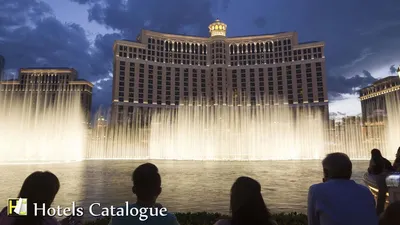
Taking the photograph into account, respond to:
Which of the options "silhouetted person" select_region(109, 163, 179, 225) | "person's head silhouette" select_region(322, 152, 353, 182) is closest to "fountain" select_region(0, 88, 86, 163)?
"silhouetted person" select_region(109, 163, 179, 225)

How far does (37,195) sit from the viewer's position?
2.53 metres

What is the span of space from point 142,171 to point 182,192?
9.54 meters

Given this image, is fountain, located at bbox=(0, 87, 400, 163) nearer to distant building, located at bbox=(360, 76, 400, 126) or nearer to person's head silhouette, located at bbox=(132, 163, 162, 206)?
person's head silhouette, located at bbox=(132, 163, 162, 206)

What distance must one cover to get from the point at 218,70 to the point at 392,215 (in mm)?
107163

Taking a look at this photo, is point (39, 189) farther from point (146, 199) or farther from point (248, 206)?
point (248, 206)

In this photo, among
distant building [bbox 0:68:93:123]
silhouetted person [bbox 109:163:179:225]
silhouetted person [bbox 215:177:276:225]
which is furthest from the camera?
distant building [bbox 0:68:93:123]

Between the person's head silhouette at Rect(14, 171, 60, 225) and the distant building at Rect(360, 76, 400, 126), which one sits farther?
the distant building at Rect(360, 76, 400, 126)

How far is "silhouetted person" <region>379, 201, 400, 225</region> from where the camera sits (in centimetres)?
240

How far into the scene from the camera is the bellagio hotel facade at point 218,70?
333 feet

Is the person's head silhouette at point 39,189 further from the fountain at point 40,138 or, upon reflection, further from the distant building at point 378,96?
the distant building at point 378,96

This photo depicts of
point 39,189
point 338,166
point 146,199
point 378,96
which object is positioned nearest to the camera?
point 39,189

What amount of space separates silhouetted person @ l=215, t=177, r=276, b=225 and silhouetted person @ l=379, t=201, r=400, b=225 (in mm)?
982

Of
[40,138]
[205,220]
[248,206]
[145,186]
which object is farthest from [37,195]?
[40,138]

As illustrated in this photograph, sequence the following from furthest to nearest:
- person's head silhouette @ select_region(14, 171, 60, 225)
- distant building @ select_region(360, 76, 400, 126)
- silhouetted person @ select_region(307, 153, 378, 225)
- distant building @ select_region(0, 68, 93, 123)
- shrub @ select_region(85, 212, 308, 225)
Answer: distant building @ select_region(0, 68, 93, 123) < distant building @ select_region(360, 76, 400, 126) < shrub @ select_region(85, 212, 308, 225) < silhouetted person @ select_region(307, 153, 378, 225) < person's head silhouette @ select_region(14, 171, 60, 225)
